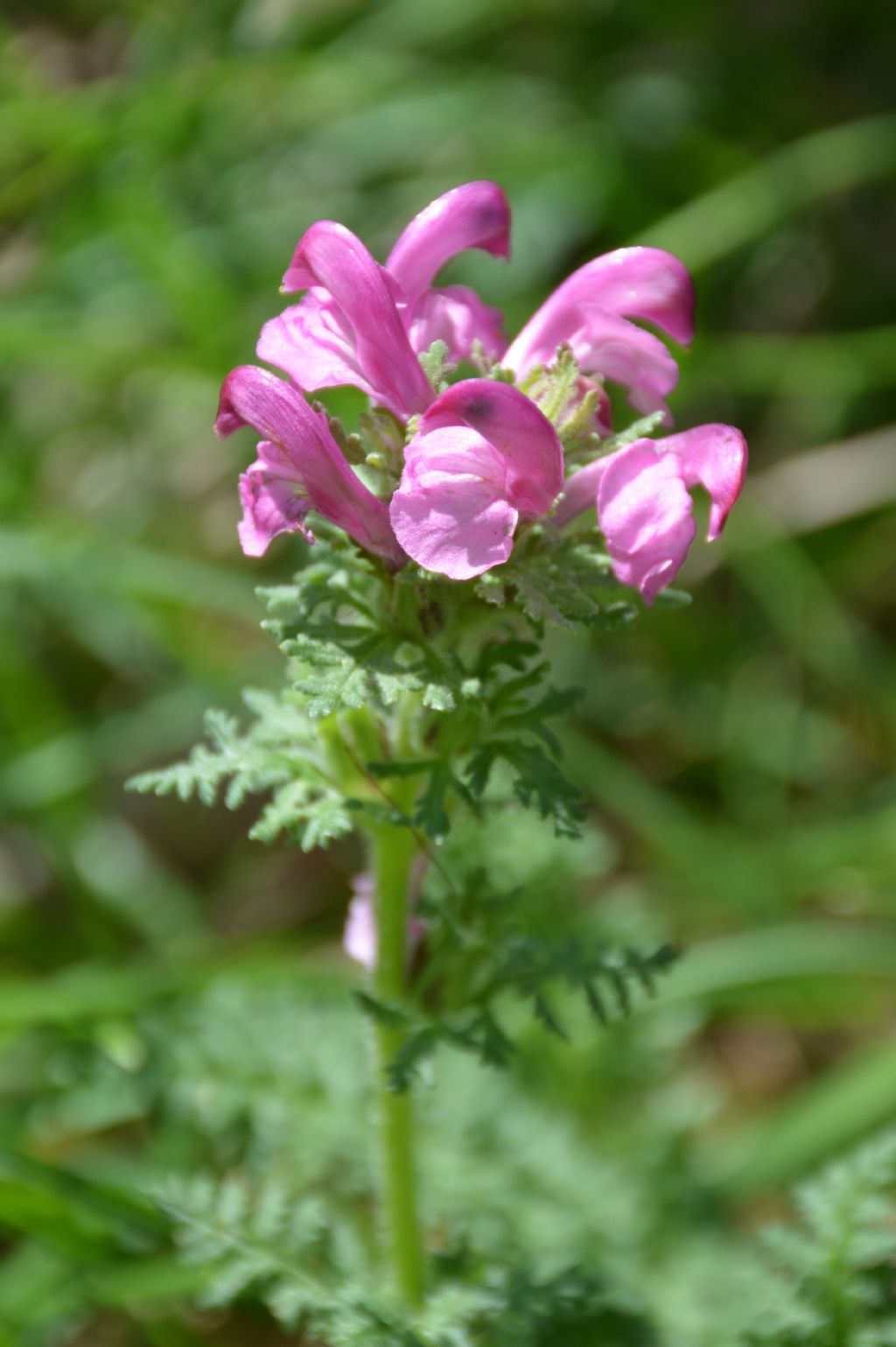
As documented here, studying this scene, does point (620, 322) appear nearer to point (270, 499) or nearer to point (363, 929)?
point (270, 499)

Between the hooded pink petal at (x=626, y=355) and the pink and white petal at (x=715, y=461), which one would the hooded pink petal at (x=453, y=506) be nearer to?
the pink and white petal at (x=715, y=461)

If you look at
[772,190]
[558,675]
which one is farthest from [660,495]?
[772,190]

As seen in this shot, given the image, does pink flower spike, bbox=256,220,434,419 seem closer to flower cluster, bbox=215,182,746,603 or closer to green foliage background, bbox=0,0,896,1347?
flower cluster, bbox=215,182,746,603

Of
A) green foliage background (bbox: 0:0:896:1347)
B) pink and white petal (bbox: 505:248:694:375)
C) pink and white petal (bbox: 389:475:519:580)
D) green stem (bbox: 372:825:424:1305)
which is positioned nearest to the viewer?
pink and white petal (bbox: 389:475:519:580)

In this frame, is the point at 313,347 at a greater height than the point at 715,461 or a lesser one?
greater

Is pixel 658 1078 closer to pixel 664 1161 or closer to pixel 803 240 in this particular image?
pixel 664 1161

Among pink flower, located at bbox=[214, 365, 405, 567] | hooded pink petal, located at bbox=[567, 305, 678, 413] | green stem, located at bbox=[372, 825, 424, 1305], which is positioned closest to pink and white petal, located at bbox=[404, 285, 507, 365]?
hooded pink petal, located at bbox=[567, 305, 678, 413]
